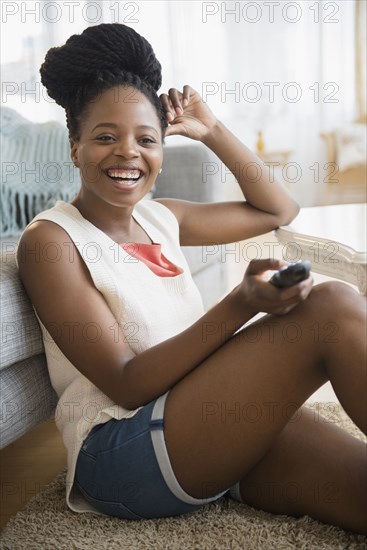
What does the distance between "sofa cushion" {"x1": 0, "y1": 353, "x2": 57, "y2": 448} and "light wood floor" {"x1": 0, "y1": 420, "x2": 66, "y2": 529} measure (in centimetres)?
18

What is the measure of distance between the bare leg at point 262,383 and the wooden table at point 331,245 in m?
0.34

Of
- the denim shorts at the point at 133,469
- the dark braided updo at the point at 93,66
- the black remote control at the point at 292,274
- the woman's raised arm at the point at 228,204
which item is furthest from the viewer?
the woman's raised arm at the point at 228,204

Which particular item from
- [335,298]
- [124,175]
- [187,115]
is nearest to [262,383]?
[335,298]

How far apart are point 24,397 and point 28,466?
1.24ft

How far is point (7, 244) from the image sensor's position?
209 centimetres

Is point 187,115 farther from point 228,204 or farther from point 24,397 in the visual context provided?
point 24,397

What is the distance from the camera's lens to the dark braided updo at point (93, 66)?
3.84ft

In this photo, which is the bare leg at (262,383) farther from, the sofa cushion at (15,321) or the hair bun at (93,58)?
the hair bun at (93,58)

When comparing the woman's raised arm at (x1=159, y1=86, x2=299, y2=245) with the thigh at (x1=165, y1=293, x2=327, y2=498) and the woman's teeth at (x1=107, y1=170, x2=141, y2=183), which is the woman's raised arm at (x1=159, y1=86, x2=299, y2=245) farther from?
the thigh at (x1=165, y1=293, x2=327, y2=498)

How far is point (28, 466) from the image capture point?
165cm

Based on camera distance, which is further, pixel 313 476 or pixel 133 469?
pixel 313 476

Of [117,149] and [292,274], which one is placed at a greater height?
[117,149]

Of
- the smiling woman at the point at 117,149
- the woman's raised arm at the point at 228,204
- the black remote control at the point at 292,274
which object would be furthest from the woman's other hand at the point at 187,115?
the black remote control at the point at 292,274

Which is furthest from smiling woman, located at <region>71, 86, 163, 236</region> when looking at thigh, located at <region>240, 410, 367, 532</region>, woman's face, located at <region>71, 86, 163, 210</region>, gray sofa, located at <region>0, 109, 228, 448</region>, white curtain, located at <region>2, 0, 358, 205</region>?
white curtain, located at <region>2, 0, 358, 205</region>
